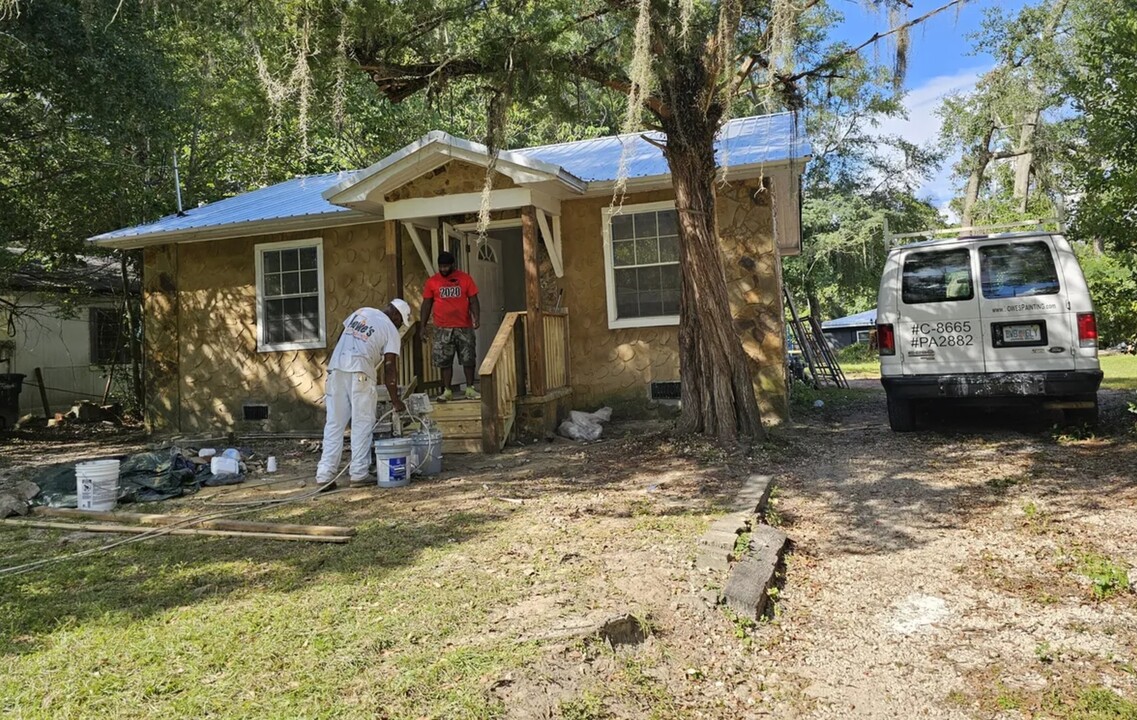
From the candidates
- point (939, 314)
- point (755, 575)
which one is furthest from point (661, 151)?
point (755, 575)

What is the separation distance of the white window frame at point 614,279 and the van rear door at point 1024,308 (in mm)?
3399

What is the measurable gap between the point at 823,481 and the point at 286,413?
764 centimetres

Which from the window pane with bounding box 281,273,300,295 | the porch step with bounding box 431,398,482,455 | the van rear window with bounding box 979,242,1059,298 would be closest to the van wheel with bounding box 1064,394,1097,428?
the van rear window with bounding box 979,242,1059,298

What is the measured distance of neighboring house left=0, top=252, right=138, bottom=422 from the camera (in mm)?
14000

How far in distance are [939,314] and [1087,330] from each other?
1.16 meters

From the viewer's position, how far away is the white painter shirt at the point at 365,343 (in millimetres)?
6273

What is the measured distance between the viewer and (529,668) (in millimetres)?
2688

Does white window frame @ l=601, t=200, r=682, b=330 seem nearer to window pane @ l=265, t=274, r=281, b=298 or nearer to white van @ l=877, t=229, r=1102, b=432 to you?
white van @ l=877, t=229, r=1102, b=432

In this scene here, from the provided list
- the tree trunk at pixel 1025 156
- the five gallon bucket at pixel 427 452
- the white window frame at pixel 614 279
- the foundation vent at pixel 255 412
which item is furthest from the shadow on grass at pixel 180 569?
the tree trunk at pixel 1025 156

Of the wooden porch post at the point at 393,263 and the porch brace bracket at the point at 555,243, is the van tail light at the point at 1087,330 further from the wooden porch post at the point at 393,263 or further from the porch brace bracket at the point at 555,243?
the wooden porch post at the point at 393,263

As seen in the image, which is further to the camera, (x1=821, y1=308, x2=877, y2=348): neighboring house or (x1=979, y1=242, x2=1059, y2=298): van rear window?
(x1=821, y1=308, x2=877, y2=348): neighboring house

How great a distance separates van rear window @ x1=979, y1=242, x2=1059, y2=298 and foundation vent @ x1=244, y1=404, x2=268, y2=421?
918 cm

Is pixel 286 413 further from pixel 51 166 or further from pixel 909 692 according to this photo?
pixel 909 692

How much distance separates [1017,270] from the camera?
6.76 meters
